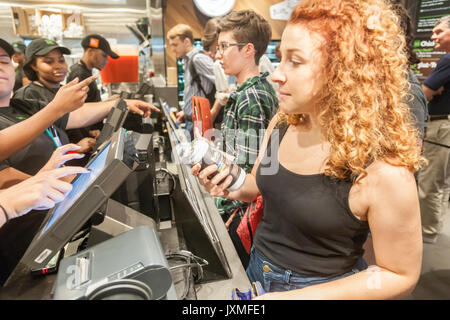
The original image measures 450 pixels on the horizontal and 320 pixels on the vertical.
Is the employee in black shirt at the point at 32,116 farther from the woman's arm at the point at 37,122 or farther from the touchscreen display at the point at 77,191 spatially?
the touchscreen display at the point at 77,191

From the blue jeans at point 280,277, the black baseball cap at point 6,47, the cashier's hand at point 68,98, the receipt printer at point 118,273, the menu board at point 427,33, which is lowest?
the blue jeans at point 280,277

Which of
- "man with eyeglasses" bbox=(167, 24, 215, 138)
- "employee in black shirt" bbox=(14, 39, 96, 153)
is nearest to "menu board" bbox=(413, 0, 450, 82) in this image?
"man with eyeglasses" bbox=(167, 24, 215, 138)

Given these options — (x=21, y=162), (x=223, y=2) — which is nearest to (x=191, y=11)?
(x=223, y=2)

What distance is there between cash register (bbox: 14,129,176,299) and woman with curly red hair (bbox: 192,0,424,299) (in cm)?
29

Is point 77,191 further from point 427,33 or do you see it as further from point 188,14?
point 188,14

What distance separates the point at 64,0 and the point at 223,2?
3877mm

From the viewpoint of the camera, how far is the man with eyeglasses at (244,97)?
1.39m

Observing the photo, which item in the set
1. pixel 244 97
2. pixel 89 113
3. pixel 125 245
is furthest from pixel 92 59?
pixel 125 245

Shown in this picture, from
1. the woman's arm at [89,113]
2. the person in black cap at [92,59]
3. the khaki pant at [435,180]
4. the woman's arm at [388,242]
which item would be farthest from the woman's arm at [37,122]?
the khaki pant at [435,180]

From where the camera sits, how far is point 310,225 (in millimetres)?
854

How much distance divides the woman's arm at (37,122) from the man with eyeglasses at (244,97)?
0.73m

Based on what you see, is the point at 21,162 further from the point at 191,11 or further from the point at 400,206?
the point at 191,11

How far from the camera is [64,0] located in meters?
6.56

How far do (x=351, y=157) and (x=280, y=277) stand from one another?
48cm
